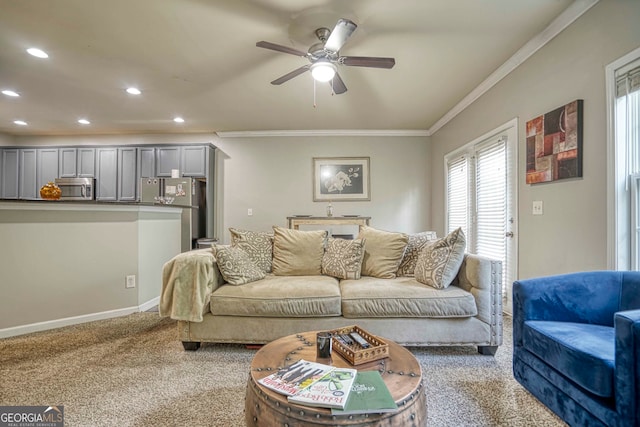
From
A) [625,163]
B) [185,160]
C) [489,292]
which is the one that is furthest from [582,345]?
[185,160]

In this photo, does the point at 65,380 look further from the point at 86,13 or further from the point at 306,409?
the point at 86,13

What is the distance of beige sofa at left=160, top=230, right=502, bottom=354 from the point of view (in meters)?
2.08

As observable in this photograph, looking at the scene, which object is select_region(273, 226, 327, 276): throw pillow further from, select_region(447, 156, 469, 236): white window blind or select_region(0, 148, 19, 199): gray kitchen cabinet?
select_region(0, 148, 19, 199): gray kitchen cabinet

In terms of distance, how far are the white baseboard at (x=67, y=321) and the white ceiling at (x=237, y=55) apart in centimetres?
252

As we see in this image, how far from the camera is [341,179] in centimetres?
534

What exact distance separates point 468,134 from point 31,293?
507cm

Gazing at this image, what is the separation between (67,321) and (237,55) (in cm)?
301

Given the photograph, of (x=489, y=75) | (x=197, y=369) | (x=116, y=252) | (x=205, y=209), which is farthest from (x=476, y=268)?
(x=205, y=209)

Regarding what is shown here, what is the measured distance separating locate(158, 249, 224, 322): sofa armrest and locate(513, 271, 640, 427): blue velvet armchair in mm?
2022

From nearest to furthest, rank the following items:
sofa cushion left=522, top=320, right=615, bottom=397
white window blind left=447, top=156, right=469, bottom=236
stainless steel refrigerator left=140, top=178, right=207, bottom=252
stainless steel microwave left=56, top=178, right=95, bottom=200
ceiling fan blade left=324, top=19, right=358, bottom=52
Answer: sofa cushion left=522, top=320, right=615, bottom=397 < ceiling fan blade left=324, top=19, right=358, bottom=52 < white window blind left=447, top=156, right=469, bottom=236 < stainless steel refrigerator left=140, top=178, right=207, bottom=252 < stainless steel microwave left=56, top=178, right=95, bottom=200

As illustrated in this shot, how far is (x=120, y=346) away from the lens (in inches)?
89.1

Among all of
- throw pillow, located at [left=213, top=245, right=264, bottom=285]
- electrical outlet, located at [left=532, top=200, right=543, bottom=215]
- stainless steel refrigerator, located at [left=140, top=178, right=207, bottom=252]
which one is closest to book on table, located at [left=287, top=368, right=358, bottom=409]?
throw pillow, located at [left=213, top=245, right=264, bottom=285]

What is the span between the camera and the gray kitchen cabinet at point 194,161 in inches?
196

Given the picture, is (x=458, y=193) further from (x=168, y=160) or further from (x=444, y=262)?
(x=168, y=160)
